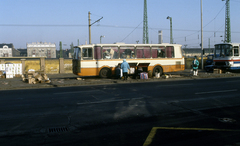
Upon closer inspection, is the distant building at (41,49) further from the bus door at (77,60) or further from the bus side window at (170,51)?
the bus side window at (170,51)

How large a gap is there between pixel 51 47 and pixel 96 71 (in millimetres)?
111730

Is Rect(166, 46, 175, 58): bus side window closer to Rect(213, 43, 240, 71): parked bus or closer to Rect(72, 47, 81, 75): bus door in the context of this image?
Rect(213, 43, 240, 71): parked bus

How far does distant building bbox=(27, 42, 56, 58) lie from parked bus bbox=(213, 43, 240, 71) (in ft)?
363

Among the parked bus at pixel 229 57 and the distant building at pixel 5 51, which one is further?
the distant building at pixel 5 51

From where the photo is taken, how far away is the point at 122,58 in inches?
871

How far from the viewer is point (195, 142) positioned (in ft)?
16.6

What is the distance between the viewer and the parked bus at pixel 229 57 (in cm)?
2569

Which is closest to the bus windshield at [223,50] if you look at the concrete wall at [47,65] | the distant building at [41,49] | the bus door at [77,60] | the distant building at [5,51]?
the bus door at [77,60]

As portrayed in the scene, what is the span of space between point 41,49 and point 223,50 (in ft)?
371

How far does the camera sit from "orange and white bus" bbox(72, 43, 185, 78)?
21.0 m

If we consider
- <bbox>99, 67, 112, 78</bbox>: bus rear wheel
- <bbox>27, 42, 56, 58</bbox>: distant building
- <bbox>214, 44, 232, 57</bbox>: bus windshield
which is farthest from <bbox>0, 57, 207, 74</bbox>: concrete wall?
<bbox>27, 42, 56, 58</bbox>: distant building

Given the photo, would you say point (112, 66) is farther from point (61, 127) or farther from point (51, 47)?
point (51, 47)

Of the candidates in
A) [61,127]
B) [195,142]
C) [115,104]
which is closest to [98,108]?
[115,104]

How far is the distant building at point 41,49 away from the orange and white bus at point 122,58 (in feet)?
358
